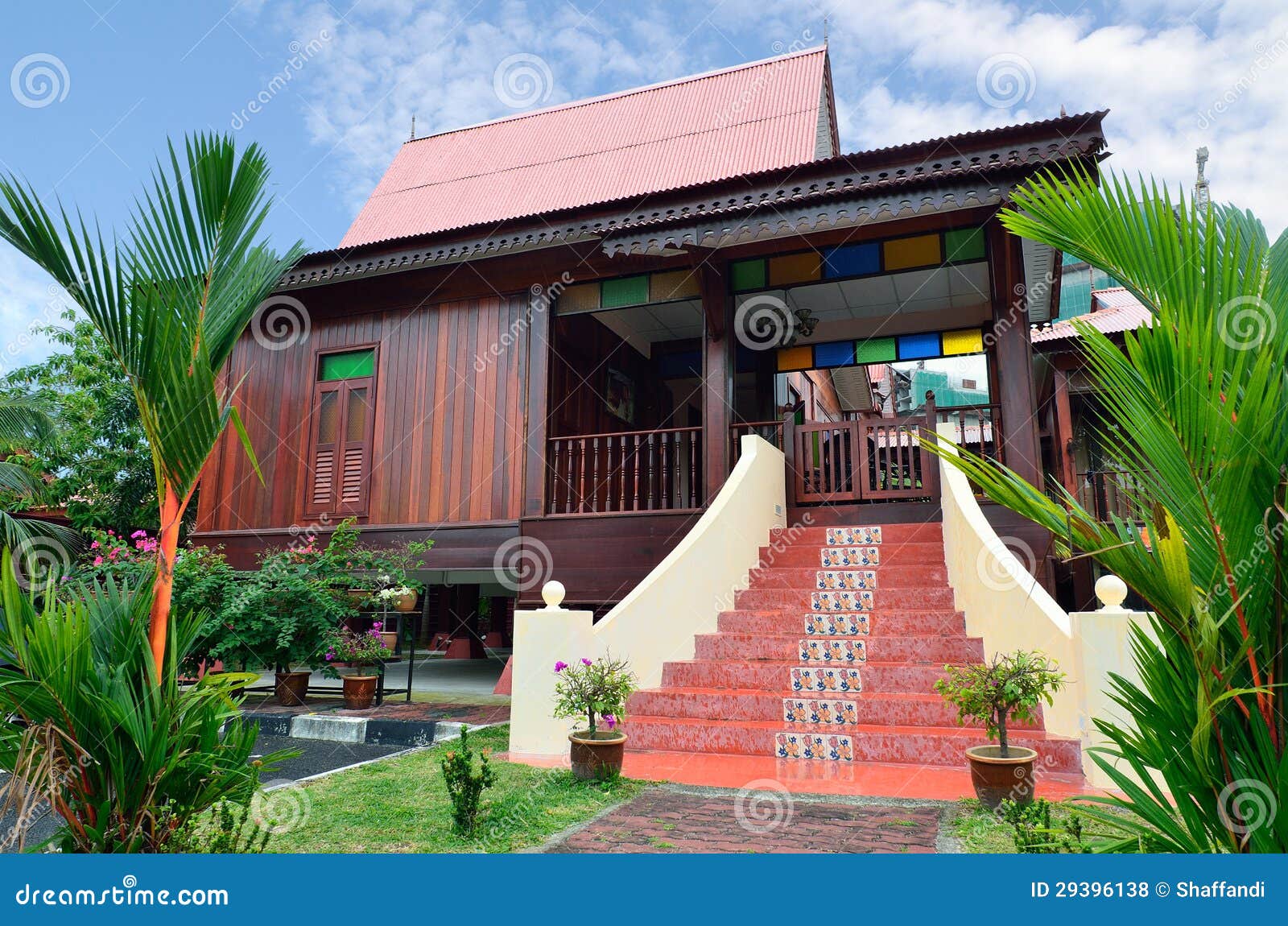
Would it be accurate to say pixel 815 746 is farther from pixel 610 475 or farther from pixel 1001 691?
pixel 610 475

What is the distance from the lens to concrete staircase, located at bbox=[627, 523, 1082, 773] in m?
4.95

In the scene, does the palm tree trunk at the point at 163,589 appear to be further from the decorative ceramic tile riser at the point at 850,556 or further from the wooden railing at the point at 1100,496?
the wooden railing at the point at 1100,496

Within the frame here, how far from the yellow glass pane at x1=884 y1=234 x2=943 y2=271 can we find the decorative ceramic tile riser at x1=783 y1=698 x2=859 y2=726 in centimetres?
448

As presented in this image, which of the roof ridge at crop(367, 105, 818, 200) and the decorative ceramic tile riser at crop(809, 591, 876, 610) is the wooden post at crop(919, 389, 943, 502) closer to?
the decorative ceramic tile riser at crop(809, 591, 876, 610)

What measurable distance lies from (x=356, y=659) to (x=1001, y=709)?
17.9 feet

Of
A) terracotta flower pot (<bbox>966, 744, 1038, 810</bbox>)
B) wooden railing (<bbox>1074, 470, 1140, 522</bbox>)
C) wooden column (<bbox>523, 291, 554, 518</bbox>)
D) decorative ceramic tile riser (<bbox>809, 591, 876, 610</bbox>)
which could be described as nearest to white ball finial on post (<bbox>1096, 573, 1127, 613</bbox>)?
terracotta flower pot (<bbox>966, 744, 1038, 810</bbox>)

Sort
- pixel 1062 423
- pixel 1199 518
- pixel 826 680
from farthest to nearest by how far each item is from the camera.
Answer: pixel 1062 423 < pixel 826 680 < pixel 1199 518

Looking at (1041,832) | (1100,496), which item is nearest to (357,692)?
(1041,832)

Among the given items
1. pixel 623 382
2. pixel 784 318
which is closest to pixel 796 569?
pixel 784 318

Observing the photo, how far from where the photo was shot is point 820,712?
5246 millimetres

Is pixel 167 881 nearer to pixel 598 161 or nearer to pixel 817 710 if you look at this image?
pixel 817 710

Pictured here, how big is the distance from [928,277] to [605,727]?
20.3ft

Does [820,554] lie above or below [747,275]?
below

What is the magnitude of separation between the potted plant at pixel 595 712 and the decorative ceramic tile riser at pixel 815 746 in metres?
1.07
